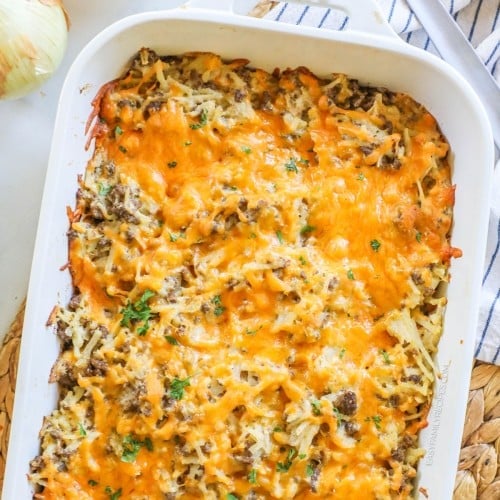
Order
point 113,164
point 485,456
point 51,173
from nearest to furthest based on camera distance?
point 51,173 < point 113,164 < point 485,456

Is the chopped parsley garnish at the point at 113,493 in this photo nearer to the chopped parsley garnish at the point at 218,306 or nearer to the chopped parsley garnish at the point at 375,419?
the chopped parsley garnish at the point at 218,306

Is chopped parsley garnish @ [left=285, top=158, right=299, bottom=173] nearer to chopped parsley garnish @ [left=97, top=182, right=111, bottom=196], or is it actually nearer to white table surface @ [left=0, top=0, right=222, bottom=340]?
chopped parsley garnish @ [left=97, top=182, right=111, bottom=196]

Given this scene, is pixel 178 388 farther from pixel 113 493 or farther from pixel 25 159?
pixel 25 159

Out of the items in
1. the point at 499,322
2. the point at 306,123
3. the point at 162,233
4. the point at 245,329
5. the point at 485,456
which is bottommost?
the point at 485,456

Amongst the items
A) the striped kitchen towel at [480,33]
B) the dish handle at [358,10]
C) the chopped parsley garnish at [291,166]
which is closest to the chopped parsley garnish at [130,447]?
the chopped parsley garnish at [291,166]

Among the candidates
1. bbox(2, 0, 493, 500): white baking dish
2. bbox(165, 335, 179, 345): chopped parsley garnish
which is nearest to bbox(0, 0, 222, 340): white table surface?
bbox(2, 0, 493, 500): white baking dish

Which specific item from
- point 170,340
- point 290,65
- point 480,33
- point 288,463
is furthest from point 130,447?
point 480,33

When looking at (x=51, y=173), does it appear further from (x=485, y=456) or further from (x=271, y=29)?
(x=485, y=456)

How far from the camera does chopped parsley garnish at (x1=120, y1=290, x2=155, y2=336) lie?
258 centimetres

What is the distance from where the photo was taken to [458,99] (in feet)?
8.63

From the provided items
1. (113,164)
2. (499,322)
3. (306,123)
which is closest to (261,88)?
(306,123)

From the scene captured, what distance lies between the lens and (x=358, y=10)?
8.59 ft

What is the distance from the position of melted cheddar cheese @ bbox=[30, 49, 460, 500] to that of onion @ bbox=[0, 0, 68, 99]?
29 centimetres

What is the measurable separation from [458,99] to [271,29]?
64 cm
